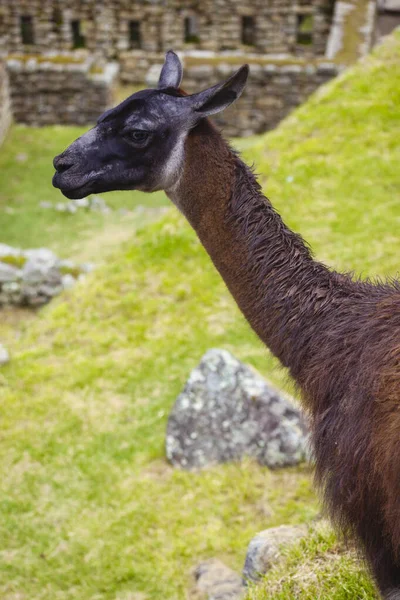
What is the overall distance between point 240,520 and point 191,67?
1038cm

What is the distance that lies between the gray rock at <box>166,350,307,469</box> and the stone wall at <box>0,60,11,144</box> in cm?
905

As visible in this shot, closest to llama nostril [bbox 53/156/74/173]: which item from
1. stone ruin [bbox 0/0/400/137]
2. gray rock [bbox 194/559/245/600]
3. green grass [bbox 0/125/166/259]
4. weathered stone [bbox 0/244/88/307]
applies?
gray rock [bbox 194/559/245/600]

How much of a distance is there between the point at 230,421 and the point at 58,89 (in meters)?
10.4

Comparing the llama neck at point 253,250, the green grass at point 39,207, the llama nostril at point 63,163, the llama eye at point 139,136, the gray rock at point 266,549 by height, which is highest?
the llama eye at point 139,136

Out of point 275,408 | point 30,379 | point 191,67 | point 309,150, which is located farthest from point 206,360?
point 191,67

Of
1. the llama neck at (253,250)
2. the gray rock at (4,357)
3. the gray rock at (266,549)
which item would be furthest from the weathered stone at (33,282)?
the llama neck at (253,250)

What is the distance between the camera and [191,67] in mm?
13125

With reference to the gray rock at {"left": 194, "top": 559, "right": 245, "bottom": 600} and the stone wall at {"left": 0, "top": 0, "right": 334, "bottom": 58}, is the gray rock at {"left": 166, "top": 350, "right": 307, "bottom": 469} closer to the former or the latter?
the gray rock at {"left": 194, "top": 559, "right": 245, "bottom": 600}

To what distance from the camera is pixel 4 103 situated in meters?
12.9

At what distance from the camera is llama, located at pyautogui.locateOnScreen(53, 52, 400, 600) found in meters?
2.32

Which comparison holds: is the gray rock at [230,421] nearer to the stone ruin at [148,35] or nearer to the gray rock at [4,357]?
the gray rock at [4,357]

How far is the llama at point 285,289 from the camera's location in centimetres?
232

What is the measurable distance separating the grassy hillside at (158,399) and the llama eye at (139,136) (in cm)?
99

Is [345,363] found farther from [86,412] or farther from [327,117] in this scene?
[327,117]
